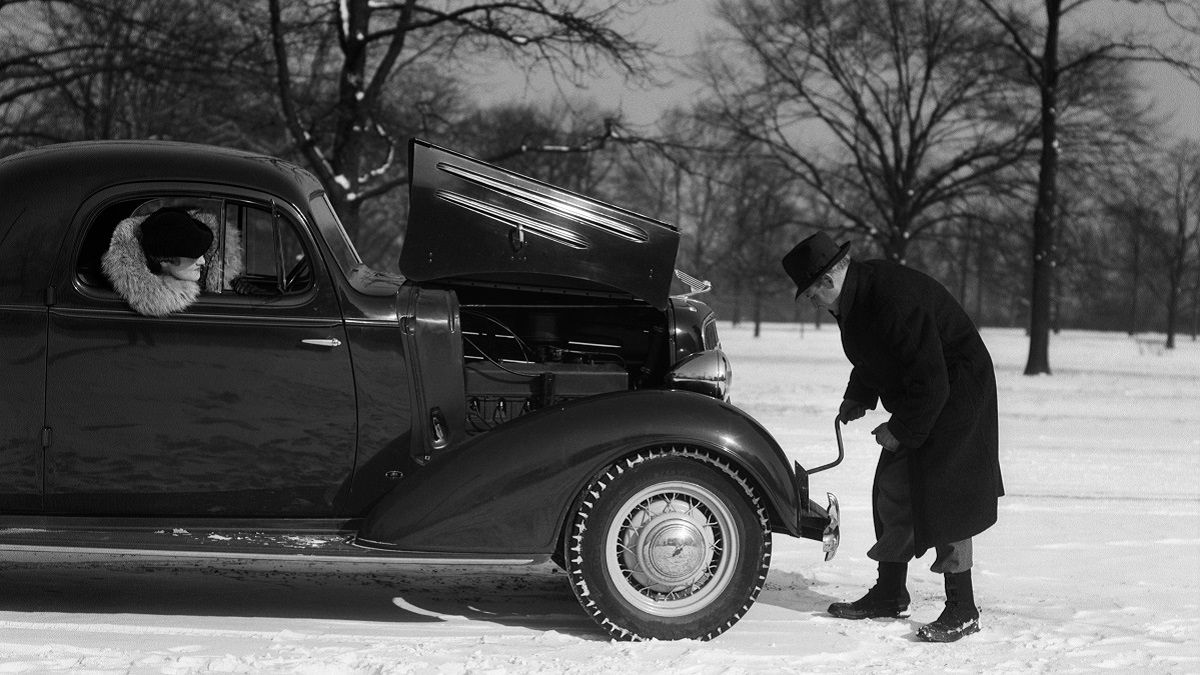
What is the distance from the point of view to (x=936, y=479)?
4527mm

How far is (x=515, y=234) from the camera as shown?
186 inches

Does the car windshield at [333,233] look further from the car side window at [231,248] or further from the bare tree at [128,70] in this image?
the bare tree at [128,70]

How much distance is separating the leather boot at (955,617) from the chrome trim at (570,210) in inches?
75.0

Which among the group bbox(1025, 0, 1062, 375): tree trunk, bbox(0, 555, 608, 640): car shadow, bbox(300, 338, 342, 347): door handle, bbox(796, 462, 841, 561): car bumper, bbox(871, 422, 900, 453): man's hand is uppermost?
bbox(1025, 0, 1062, 375): tree trunk

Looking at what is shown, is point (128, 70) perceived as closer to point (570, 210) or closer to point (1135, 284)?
point (570, 210)

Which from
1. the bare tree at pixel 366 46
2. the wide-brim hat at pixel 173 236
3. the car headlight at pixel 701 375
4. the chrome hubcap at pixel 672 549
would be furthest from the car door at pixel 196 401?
the bare tree at pixel 366 46

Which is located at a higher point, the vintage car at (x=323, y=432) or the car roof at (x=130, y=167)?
the car roof at (x=130, y=167)

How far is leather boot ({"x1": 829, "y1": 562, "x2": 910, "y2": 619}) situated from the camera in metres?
4.84

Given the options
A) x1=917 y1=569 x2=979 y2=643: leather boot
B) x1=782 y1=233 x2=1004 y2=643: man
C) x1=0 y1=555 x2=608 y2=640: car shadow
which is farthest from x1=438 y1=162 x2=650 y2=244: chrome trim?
x1=917 y1=569 x2=979 y2=643: leather boot

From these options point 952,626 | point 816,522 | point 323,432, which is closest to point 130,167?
point 323,432

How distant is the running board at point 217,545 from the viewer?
13.8 ft

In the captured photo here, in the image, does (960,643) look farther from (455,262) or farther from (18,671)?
(18,671)

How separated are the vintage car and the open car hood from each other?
17mm

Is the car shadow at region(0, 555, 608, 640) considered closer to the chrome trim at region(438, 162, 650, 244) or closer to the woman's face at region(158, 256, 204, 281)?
the woman's face at region(158, 256, 204, 281)
